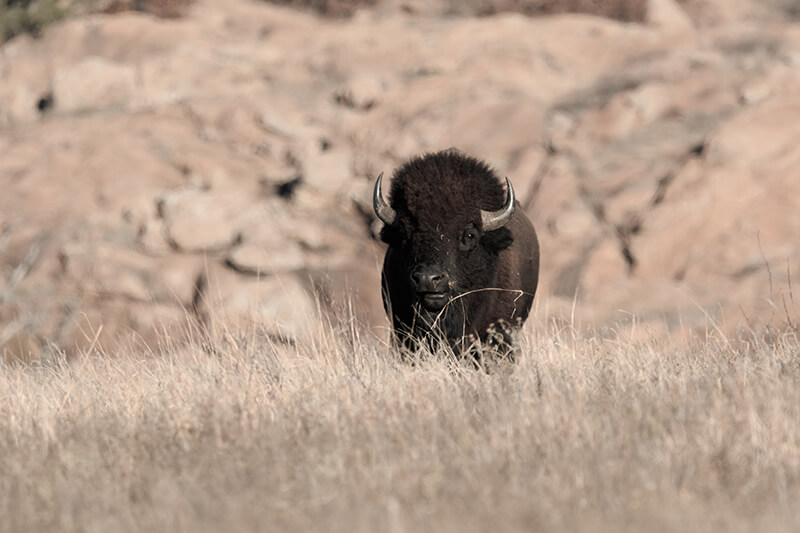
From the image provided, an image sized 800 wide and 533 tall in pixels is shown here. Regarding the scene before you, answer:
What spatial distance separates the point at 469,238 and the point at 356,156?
15.2 m

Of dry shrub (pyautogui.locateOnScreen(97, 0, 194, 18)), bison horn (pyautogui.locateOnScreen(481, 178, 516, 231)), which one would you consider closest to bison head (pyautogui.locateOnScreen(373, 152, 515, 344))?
bison horn (pyautogui.locateOnScreen(481, 178, 516, 231))

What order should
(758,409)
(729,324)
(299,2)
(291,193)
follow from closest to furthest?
(758,409)
(729,324)
(291,193)
(299,2)

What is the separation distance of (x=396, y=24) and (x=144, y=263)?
14934 millimetres

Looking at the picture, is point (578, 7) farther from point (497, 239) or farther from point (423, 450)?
point (423, 450)

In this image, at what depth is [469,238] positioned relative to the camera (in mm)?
8773

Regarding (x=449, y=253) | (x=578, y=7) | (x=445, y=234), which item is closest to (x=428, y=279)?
(x=449, y=253)

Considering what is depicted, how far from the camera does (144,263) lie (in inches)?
799

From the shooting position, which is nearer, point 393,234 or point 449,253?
point 449,253

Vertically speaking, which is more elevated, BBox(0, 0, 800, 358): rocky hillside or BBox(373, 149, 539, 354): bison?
BBox(373, 149, 539, 354): bison

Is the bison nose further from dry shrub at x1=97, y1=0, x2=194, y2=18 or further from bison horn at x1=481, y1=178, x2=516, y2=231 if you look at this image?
dry shrub at x1=97, y1=0, x2=194, y2=18

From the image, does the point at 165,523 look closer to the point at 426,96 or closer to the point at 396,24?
the point at 426,96

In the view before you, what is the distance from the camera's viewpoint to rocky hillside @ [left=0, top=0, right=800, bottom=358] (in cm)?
1886

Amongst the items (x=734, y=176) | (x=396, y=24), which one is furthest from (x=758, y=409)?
(x=396, y=24)

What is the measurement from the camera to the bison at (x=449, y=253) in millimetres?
8469
